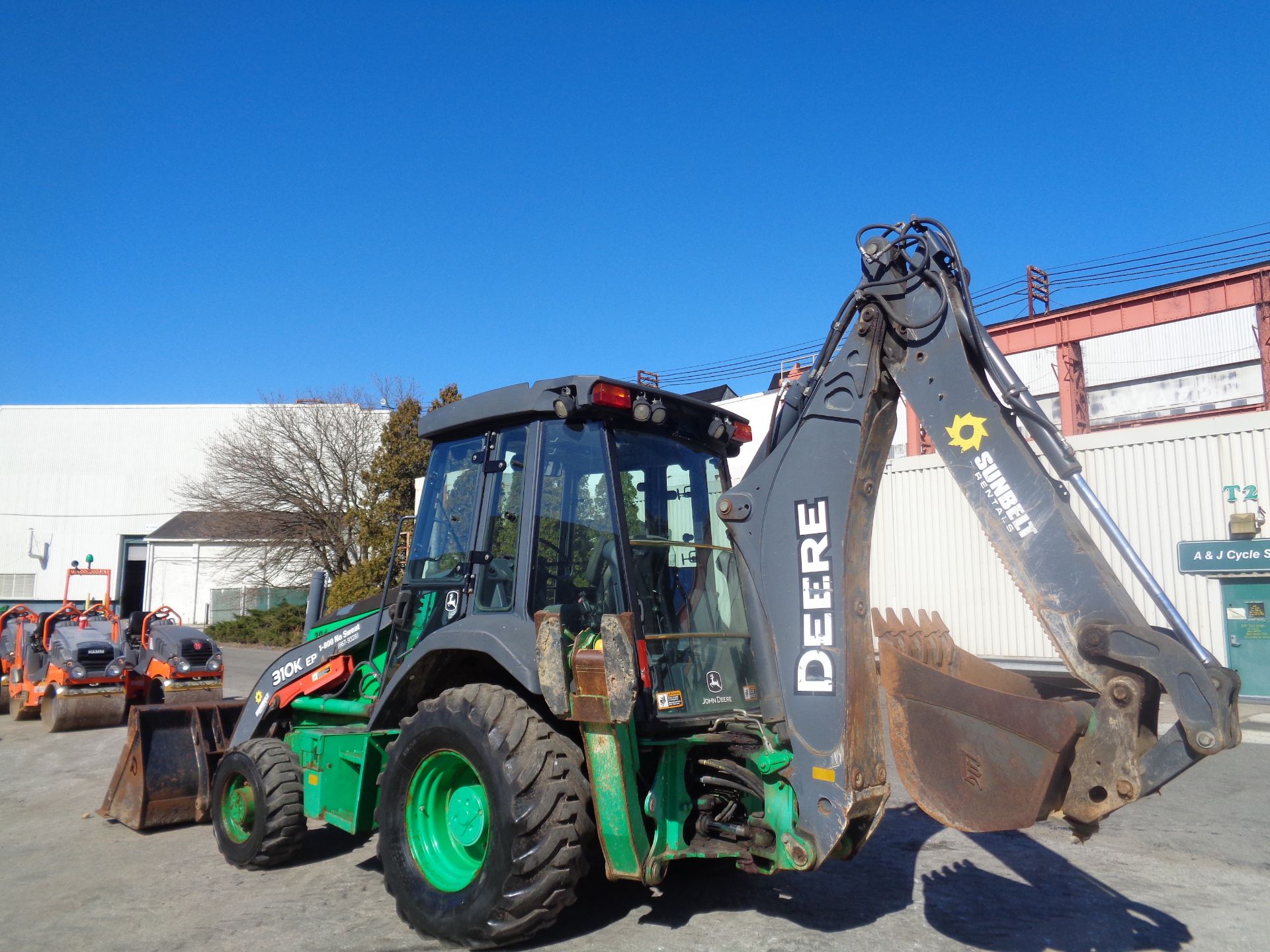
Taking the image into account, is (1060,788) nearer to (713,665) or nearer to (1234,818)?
(713,665)

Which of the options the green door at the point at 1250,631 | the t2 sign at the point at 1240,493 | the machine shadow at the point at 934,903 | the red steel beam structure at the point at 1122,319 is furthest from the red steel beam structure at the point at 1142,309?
the machine shadow at the point at 934,903

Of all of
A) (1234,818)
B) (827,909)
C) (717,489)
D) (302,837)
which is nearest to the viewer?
(827,909)

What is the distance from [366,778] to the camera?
17.3ft

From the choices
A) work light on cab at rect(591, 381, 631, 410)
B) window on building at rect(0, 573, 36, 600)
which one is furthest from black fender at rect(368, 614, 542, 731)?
window on building at rect(0, 573, 36, 600)

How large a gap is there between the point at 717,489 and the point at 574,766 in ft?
5.96

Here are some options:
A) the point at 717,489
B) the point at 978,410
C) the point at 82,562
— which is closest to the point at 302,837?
the point at 717,489

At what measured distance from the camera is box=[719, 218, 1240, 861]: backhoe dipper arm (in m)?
3.40

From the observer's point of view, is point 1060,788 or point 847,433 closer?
point 1060,788

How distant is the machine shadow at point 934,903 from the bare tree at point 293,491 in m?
26.7

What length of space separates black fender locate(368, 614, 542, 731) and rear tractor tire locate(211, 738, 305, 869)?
0.99m

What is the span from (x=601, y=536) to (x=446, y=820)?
1646 millimetres

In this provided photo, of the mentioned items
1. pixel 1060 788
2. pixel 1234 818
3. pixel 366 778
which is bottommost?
pixel 1234 818

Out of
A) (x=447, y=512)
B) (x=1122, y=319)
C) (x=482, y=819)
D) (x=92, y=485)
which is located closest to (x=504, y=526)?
(x=447, y=512)

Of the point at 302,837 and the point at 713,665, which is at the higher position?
the point at 713,665
